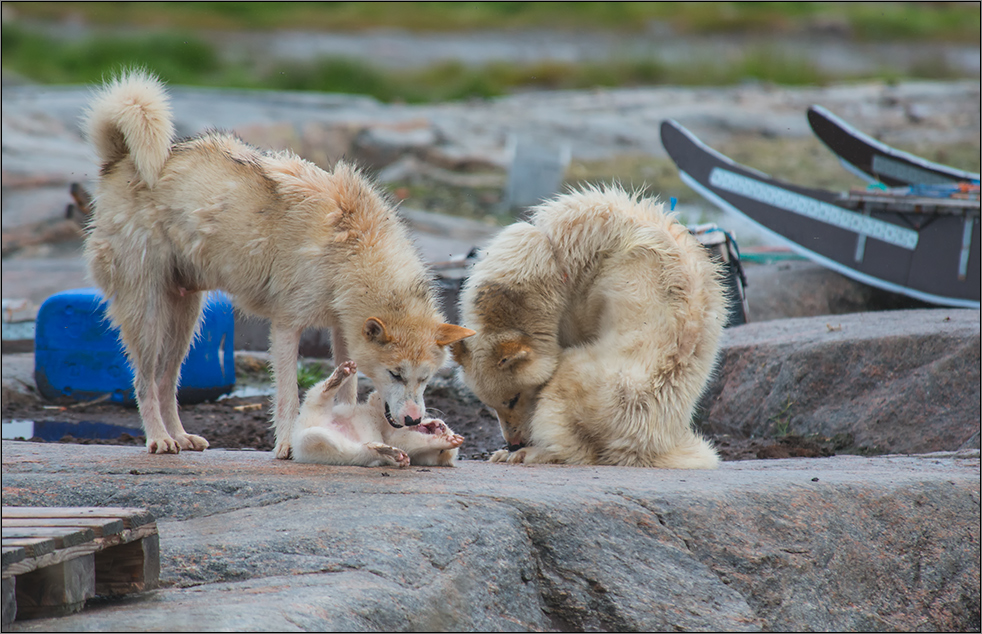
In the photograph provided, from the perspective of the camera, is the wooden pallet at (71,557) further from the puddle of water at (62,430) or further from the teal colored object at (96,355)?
the teal colored object at (96,355)

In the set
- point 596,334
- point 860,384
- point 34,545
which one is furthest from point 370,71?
point 34,545

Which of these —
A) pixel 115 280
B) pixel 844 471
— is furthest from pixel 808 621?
pixel 115 280

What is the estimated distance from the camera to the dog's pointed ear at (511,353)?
507 cm

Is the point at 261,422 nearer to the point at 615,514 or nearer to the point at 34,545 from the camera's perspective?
the point at 615,514

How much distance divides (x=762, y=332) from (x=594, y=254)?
274 cm

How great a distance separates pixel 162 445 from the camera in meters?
4.86

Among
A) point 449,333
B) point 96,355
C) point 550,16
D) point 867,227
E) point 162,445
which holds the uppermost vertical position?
point 550,16

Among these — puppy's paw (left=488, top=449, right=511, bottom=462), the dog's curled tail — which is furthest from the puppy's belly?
the dog's curled tail

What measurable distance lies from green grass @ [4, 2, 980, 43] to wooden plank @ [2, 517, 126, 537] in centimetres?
4025

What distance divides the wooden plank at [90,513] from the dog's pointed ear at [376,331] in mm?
1731

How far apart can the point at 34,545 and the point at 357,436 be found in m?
2.17

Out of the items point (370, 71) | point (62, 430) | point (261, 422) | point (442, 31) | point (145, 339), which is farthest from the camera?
point (442, 31)

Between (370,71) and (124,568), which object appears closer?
(124,568)

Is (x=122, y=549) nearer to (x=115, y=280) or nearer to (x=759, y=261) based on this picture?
(x=115, y=280)
